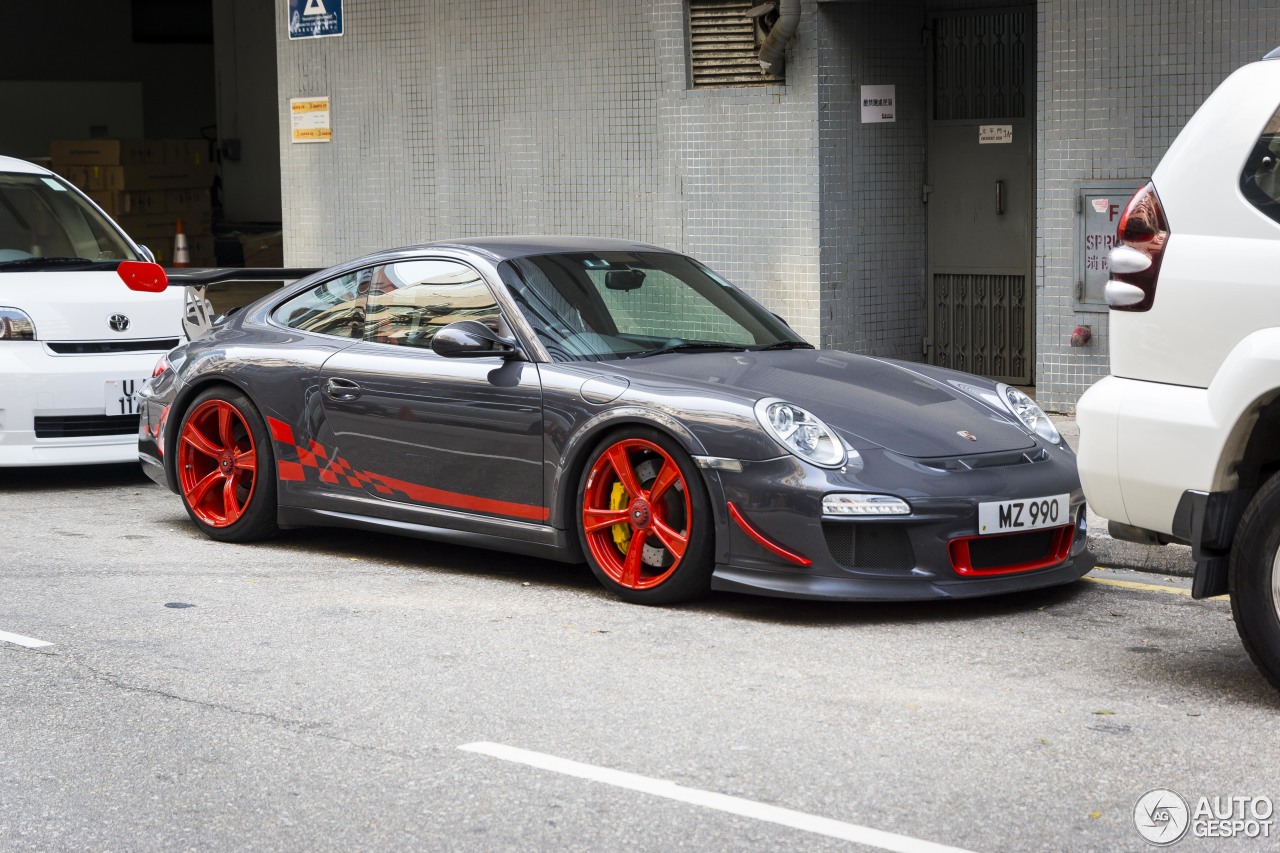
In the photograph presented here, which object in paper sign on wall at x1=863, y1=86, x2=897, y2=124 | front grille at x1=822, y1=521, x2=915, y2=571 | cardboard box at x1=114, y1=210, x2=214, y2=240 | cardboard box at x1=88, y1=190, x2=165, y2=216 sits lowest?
front grille at x1=822, y1=521, x2=915, y2=571

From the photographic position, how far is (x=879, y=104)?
512 inches

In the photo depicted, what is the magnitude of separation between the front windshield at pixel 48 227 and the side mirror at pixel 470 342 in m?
4.35

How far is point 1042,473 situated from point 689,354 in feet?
4.90

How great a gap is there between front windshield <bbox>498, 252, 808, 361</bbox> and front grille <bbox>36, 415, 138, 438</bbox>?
11.0ft

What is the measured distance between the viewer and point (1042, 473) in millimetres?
6586

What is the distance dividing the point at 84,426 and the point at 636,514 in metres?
4.27

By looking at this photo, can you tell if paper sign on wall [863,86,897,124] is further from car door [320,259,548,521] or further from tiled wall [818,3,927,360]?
car door [320,259,548,521]

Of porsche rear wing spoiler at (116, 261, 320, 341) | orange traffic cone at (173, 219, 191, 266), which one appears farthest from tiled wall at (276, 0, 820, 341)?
orange traffic cone at (173, 219, 191, 266)

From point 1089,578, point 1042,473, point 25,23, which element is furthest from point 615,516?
point 25,23

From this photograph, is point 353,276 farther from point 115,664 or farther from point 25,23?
point 25,23

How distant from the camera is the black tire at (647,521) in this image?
6512 millimetres

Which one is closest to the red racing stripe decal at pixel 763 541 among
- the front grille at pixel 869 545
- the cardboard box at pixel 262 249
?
the front grille at pixel 869 545

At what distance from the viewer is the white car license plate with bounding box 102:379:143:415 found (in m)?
9.77

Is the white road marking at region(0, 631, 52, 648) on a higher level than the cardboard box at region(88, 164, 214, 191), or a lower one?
lower
